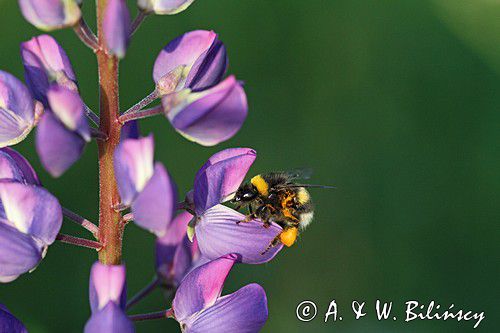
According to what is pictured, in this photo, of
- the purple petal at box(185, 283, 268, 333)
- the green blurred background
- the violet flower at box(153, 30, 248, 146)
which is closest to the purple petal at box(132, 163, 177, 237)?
the violet flower at box(153, 30, 248, 146)

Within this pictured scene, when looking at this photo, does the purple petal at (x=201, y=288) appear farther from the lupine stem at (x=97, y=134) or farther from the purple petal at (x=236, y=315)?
the lupine stem at (x=97, y=134)

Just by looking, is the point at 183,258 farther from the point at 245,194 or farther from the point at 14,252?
the point at 14,252

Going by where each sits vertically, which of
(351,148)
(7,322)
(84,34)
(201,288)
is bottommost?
(7,322)

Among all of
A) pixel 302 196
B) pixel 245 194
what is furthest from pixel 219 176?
pixel 302 196

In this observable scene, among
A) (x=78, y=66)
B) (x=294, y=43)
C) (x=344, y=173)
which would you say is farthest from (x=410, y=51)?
(x=78, y=66)

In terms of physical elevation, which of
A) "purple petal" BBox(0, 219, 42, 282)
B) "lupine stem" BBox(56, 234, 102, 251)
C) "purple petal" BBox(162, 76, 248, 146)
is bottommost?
"purple petal" BBox(0, 219, 42, 282)

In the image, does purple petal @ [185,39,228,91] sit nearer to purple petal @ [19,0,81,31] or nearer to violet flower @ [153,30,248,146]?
violet flower @ [153,30,248,146]
